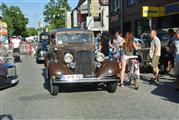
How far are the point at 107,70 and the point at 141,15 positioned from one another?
63.7ft

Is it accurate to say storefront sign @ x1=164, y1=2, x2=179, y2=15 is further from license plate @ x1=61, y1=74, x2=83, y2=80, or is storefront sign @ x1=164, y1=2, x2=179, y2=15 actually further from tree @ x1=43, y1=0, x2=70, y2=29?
tree @ x1=43, y1=0, x2=70, y2=29

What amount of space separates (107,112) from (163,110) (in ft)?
3.95

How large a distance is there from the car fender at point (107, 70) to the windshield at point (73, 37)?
6.10 feet

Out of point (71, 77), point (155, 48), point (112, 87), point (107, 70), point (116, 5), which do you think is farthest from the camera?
point (116, 5)

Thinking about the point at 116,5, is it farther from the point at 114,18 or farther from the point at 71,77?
the point at 71,77

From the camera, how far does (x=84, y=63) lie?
37.2 ft

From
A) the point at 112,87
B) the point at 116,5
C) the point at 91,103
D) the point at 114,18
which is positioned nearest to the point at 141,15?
the point at 114,18

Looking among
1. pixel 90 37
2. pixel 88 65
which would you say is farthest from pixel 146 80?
pixel 88 65

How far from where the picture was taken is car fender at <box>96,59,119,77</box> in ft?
36.9

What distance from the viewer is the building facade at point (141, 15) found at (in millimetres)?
25266

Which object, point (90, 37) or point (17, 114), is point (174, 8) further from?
point (17, 114)

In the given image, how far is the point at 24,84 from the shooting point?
13.9 m

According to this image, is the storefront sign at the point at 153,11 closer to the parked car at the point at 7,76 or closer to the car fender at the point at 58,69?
the parked car at the point at 7,76

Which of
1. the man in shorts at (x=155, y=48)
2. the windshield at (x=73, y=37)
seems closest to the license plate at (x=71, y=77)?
the windshield at (x=73, y=37)
